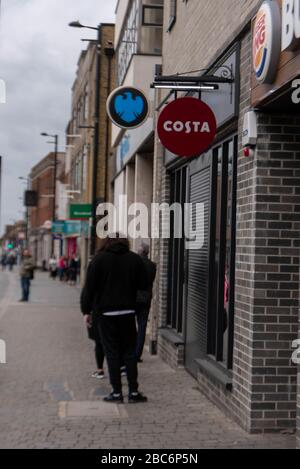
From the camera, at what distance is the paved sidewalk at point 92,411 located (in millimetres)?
6117

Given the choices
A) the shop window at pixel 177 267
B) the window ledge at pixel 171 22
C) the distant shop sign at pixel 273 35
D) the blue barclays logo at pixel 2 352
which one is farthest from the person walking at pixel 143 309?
the distant shop sign at pixel 273 35

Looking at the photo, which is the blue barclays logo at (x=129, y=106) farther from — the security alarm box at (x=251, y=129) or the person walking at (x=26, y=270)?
the person walking at (x=26, y=270)

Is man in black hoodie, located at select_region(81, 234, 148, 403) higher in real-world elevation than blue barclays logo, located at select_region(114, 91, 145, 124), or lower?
lower

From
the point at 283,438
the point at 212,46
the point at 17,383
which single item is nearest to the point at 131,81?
the point at 212,46

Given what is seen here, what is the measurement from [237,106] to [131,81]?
8483 mm

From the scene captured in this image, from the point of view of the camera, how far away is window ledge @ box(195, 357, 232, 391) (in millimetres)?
7109

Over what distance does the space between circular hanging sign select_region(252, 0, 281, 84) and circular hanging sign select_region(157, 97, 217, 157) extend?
64.0 inches

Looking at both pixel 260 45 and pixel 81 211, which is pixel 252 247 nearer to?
pixel 260 45

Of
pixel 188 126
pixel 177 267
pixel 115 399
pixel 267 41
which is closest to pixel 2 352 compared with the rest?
pixel 177 267

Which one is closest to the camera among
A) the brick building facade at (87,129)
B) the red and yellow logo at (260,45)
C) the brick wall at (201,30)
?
the red and yellow logo at (260,45)

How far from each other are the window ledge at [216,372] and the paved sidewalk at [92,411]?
0.30 metres

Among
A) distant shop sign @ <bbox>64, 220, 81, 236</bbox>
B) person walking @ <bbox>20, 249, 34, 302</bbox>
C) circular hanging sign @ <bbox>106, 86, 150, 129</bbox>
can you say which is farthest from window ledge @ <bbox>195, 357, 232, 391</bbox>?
distant shop sign @ <bbox>64, 220, 81, 236</bbox>

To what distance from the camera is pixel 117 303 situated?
764 centimetres

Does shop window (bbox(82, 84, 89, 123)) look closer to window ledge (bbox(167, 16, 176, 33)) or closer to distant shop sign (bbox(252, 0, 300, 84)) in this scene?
window ledge (bbox(167, 16, 176, 33))
